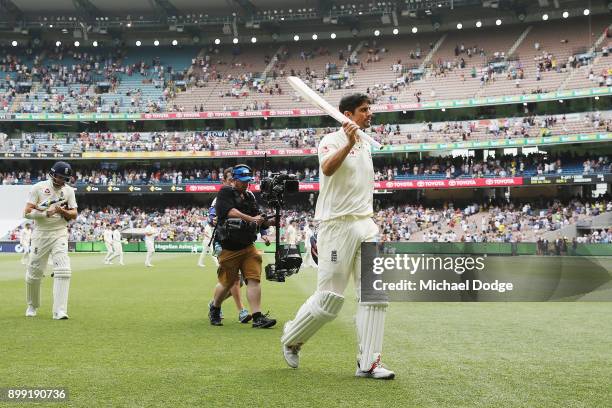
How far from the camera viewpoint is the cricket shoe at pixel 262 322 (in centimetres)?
1010

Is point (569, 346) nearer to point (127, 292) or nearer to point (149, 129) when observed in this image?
point (127, 292)

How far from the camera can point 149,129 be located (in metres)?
67.6

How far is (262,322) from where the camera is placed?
1015cm

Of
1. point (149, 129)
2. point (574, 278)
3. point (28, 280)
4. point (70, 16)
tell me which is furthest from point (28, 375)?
point (70, 16)

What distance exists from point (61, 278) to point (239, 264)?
285 cm

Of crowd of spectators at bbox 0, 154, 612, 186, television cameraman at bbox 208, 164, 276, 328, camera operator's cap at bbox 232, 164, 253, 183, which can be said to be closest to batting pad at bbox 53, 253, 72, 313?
television cameraman at bbox 208, 164, 276, 328

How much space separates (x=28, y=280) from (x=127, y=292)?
19.3 feet

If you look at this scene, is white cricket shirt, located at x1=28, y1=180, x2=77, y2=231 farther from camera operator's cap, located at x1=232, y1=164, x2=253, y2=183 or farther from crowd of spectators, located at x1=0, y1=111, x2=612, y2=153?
crowd of spectators, located at x1=0, y1=111, x2=612, y2=153

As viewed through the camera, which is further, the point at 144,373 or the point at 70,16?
the point at 70,16

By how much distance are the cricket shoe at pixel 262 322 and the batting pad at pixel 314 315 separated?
11.5 ft

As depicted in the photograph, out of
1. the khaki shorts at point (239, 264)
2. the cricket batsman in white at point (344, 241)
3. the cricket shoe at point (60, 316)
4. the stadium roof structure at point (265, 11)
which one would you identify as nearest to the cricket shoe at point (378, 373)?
the cricket batsman in white at point (344, 241)

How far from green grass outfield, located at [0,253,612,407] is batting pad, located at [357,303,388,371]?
9.1 inches

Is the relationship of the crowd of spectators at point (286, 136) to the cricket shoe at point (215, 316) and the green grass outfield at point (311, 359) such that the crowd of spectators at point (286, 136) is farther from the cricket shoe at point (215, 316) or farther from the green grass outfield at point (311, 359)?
the cricket shoe at point (215, 316)

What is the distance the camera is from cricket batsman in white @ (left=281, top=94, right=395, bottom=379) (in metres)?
6.24
